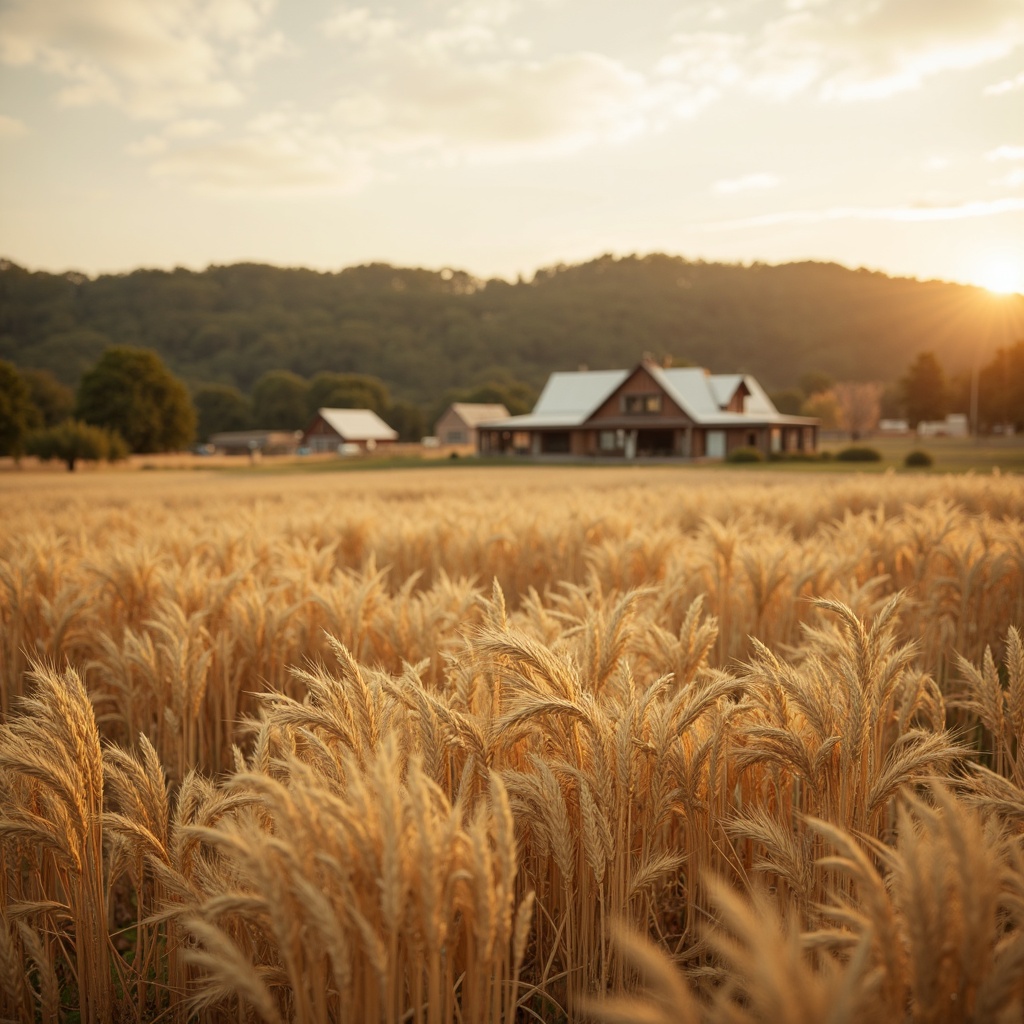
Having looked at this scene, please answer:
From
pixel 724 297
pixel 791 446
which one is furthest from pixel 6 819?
pixel 724 297

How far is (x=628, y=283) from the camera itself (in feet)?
482

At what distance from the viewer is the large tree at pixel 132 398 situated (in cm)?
6175

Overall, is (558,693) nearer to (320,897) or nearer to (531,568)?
(320,897)

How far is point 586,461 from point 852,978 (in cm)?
5096

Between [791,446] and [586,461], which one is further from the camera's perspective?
[791,446]

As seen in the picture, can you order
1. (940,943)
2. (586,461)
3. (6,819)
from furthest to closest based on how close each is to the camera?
(586,461), (6,819), (940,943)

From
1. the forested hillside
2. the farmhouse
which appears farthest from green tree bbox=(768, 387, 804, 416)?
the farmhouse

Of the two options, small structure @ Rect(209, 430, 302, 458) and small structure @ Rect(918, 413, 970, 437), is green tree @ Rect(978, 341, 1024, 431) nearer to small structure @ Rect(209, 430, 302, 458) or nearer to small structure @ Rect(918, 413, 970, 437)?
small structure @ Rect(918, 413, 970, 437)

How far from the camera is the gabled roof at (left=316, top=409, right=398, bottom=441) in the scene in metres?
82.4

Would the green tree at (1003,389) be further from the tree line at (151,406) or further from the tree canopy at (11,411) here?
the tree canopy at (11,411)

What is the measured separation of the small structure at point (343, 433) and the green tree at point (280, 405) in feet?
30.4

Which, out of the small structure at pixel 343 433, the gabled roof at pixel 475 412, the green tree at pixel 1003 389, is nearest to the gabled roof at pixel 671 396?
the gabled roof at pixel 475 412

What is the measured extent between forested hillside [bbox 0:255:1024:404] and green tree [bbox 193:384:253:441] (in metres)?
5.69

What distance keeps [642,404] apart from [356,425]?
42.7 m
